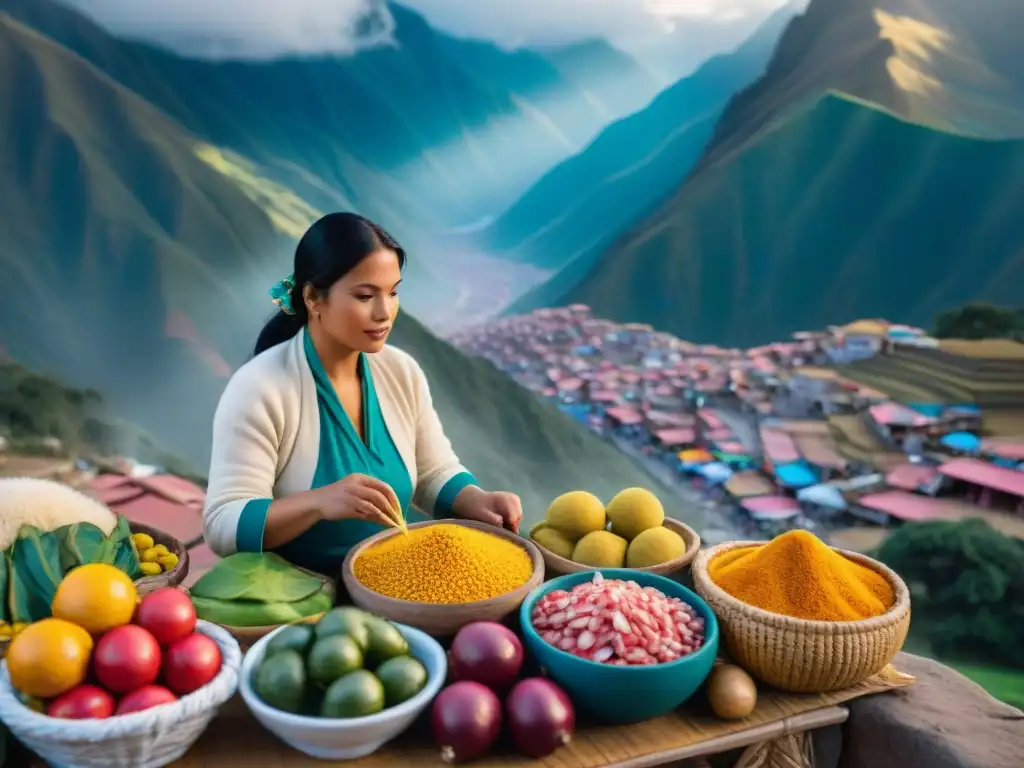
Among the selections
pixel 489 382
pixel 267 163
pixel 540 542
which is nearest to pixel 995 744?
pixel 540 542

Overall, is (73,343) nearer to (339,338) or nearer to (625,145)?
(339,338)

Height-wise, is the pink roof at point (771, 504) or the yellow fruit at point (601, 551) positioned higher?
the yellow fruit at point (601, 551)

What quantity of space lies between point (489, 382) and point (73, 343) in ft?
6.95

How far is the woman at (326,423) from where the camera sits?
1.36 meters

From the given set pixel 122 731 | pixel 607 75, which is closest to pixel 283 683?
pixel 122 731

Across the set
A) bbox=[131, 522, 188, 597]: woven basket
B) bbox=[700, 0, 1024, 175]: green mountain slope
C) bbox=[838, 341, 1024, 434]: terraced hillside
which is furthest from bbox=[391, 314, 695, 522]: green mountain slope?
bbox=[131, 522, 188, 597]: woven basket

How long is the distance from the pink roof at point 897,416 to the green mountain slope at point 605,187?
1849mm

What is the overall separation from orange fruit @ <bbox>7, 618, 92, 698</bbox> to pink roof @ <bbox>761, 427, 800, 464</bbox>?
385 centimetres

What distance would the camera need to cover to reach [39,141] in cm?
376

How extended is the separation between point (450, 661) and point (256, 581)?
13.1 inches

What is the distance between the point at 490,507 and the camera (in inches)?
63.2

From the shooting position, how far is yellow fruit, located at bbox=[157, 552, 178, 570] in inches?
64.7

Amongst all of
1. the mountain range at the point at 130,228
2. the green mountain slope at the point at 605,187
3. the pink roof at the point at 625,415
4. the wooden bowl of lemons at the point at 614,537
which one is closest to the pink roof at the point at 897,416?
the pink roof at the point at 625,415

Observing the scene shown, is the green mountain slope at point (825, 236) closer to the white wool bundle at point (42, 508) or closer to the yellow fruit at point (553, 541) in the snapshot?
the yellow fruit at point (553, 541)
